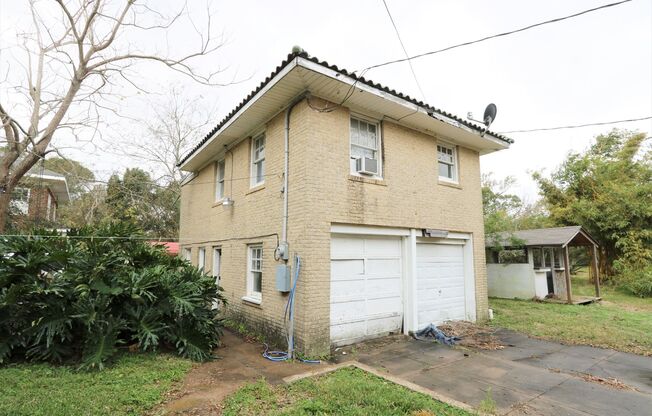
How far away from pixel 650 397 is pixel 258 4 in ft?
31.0

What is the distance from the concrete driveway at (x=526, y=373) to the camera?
4.45 m

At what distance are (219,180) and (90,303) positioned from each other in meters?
6.24

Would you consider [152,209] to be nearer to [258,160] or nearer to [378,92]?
[258,160]

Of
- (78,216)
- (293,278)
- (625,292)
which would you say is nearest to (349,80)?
(293,278)

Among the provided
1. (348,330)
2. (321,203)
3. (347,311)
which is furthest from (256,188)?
(348,330)

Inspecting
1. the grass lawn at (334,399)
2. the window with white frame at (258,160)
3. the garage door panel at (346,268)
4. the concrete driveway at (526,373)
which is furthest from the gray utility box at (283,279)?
the window with white frame at (258,160)

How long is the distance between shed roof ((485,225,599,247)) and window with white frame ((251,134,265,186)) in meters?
10.7

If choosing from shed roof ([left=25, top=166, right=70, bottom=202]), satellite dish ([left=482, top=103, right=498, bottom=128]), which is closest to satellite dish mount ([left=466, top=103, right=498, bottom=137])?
satellite dish ([left=482, top=103, right=498, bottom=128])

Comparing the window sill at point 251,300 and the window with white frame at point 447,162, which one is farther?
the window with white frame at point 447,162

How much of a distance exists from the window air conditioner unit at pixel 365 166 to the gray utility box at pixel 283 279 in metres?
2.61

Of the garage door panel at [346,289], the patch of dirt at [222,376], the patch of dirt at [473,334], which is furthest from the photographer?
the patch of dirt at [473,334]

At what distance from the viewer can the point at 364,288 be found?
7438 mm

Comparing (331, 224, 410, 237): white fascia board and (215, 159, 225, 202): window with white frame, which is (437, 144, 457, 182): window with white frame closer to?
(331, 224, 410, 237): white fascia board

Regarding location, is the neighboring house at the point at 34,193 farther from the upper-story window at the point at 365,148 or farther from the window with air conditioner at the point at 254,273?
the upper-story window at the point at 365,148
